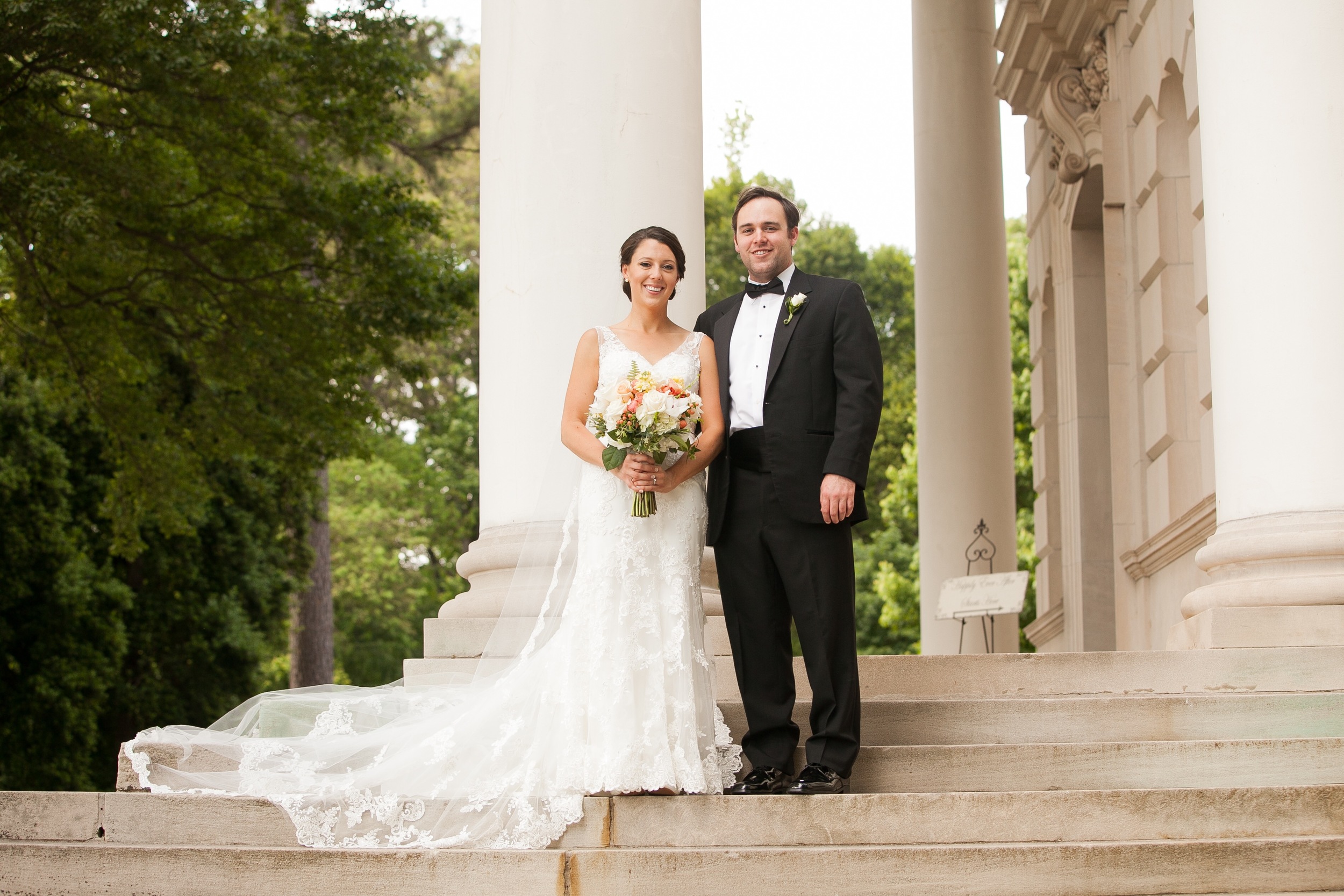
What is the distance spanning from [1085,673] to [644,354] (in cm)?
304

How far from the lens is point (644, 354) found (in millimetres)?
7336

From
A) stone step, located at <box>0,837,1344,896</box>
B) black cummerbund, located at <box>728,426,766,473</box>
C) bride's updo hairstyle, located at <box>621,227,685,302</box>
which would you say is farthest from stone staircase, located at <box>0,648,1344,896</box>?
bride's updo hairstyle, located at <box>621,227,685,302</box>

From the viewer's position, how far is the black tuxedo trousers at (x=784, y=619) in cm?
679

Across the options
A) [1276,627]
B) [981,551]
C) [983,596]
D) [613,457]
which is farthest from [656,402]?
[981,551]

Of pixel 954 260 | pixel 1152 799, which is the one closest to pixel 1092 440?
pixel 954 260

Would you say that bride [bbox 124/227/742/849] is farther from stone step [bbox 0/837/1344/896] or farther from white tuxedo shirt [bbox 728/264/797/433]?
stone step [bbox 0/837/1344/896]

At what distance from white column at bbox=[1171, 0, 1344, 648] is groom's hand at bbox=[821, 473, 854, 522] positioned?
2.77 meters

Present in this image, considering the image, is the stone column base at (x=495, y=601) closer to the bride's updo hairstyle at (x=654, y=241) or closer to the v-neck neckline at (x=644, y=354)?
the v-neck neckline at (x=644, y=354)

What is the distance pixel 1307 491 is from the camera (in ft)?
27.8

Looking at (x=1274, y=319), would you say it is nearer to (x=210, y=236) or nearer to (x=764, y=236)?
(x=764, y=236)

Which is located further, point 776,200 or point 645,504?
point 776,200

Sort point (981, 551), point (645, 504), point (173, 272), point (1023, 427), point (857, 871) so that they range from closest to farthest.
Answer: point (857, 871)
point (645, 504)
point (981, 551)
point (173, 272)
point (1023, 427)

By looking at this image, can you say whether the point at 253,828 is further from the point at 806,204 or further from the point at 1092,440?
the point at 806,204

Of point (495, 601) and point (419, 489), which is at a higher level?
point (419, 489)
